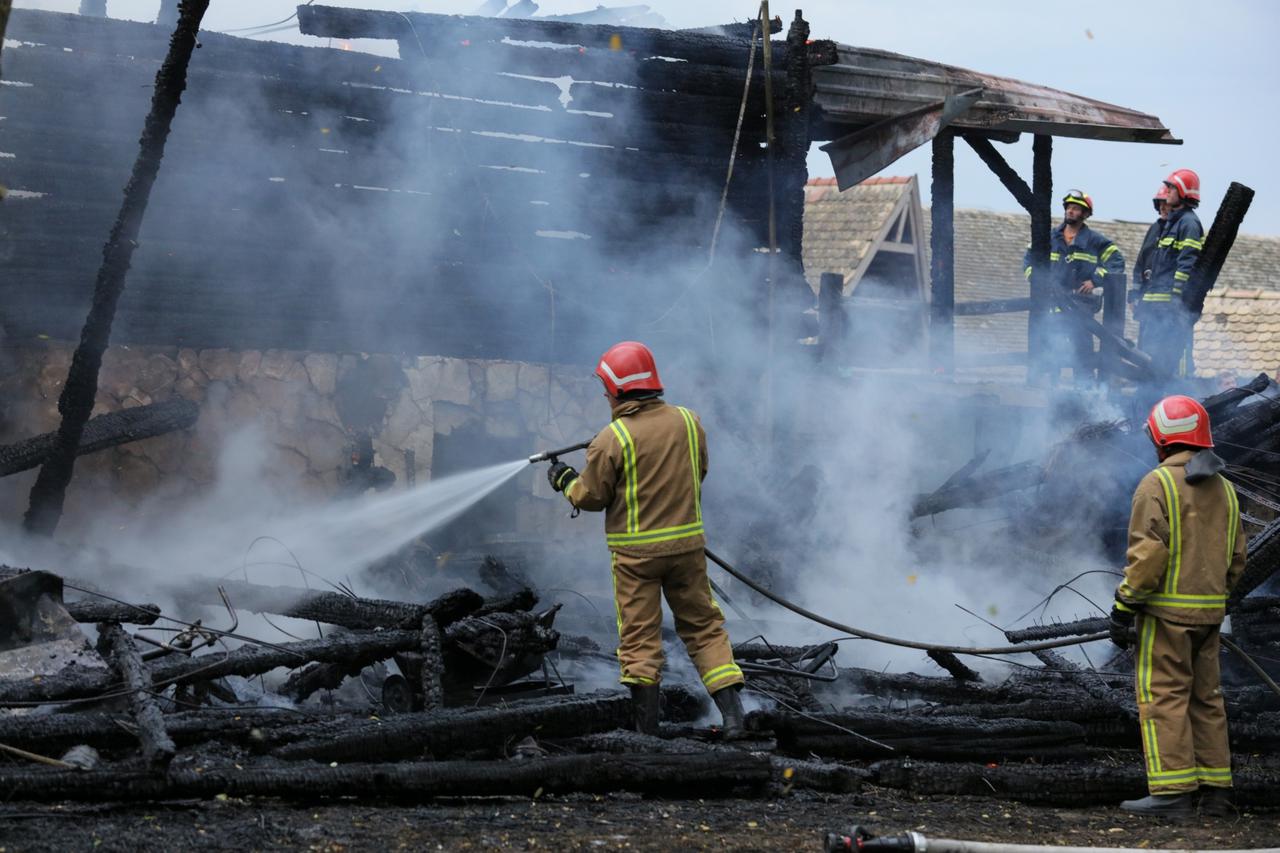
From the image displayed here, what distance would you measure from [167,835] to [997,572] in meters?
8.48

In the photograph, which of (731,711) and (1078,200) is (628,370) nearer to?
(731,711)

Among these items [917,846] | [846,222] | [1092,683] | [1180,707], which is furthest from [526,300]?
[846,222]

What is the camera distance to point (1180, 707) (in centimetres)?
588

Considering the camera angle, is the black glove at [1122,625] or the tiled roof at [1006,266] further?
the tiled roof at [1006,266]

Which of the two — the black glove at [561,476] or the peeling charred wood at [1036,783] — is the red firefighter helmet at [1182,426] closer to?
the peeling charred wood at [1036,783]

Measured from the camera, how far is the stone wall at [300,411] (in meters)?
9.01

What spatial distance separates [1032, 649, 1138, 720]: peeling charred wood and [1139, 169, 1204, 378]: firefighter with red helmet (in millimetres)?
4896

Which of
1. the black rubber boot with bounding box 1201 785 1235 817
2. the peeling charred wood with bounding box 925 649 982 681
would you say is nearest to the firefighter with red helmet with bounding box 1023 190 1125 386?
the peeling charred wood with bounding box 925 649 982 681

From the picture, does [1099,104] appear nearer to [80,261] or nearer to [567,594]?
[567,594]

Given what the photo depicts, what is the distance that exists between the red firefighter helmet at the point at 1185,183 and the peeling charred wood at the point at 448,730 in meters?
8.61

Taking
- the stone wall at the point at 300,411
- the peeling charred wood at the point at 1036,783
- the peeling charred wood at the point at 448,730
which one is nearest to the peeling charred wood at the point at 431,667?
the peeling charred wood at the point at 448,730

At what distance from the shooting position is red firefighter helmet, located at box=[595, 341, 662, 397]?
20.8 ft

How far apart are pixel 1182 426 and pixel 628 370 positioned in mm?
2679

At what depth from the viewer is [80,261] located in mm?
9203
